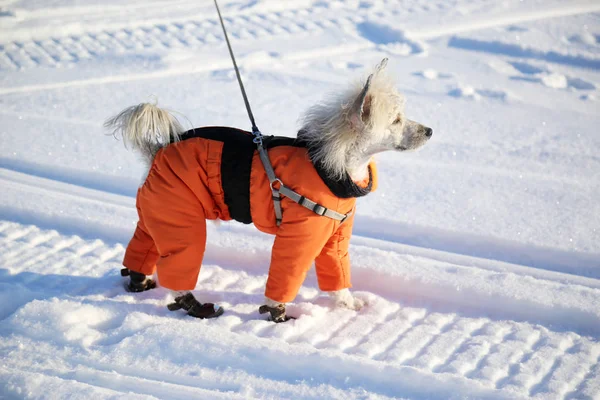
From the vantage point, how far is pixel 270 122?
4207mm

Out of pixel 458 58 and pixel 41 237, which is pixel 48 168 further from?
pixel 458 58

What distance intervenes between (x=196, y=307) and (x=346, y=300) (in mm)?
706

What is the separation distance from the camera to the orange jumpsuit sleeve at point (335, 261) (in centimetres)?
245

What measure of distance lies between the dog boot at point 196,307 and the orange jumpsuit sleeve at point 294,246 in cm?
30

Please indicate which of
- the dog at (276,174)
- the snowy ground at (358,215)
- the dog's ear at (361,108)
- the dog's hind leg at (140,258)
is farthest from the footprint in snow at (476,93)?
the dog's hind leg at (140,258)

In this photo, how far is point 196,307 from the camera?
247 centimetres

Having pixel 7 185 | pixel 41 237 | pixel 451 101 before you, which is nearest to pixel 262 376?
pixel 41 237

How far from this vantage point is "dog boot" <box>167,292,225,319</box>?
246 centimetres

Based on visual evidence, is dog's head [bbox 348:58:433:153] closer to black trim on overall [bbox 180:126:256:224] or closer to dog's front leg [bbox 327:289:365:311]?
black trim on overall [bbox 180:126:256:224]

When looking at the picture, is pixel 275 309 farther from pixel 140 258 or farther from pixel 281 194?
pixel 140 258

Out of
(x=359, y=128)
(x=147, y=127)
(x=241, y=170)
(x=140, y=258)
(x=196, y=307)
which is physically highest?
(x=359, y=128)

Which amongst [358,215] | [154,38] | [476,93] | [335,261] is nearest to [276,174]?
[335,261]

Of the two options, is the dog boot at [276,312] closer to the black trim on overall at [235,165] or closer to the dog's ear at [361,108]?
the black trim on overall at [235,165]

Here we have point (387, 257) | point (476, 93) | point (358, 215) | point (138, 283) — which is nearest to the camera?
point (138, 283)
